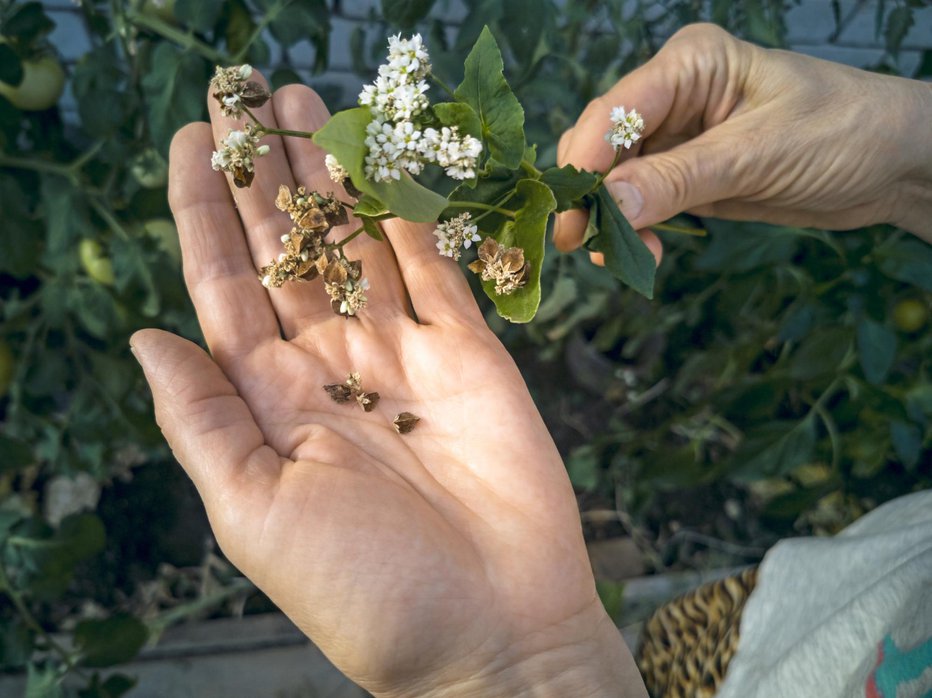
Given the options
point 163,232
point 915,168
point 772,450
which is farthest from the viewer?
point 772,450

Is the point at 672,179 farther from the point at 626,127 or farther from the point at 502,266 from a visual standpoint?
the point at 502,266

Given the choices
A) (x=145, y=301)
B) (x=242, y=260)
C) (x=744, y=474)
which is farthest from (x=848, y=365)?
(x=145, y=301)

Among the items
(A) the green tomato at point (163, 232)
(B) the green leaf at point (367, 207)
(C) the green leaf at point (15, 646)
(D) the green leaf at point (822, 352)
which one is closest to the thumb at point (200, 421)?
(B) the green leaf at point (367, 207)

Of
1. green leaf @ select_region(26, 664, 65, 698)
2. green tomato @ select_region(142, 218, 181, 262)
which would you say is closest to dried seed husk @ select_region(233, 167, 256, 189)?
green tomato @ select_region(142, 218, 181, 262)

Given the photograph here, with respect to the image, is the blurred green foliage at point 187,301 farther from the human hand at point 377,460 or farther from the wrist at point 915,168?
the human hand at point 377,460

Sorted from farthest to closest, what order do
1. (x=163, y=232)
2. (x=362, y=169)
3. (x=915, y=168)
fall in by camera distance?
(x=163, y=232), (x=915, y=168), (x=362, y=169)

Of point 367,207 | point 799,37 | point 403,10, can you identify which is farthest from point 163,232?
point 799,37

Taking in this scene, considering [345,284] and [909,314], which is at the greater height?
[345,284]
